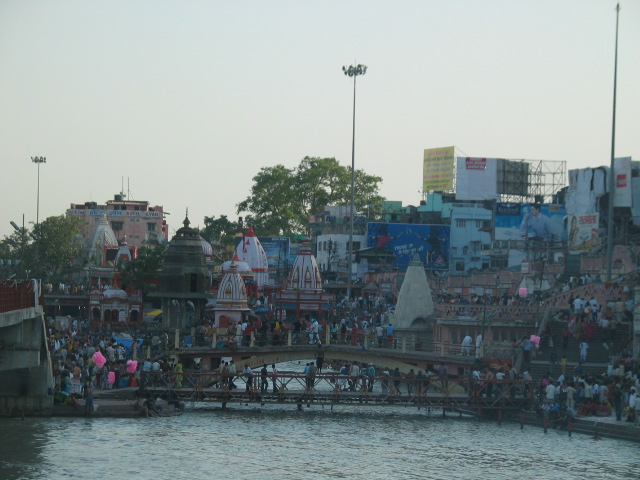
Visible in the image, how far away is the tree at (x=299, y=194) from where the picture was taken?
108875 mm

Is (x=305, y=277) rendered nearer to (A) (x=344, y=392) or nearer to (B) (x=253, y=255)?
(B) (x=253, y=255)

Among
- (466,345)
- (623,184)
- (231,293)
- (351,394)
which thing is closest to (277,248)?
(231,293)

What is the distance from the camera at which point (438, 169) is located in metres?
93.9

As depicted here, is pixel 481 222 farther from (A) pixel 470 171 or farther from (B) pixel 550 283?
(B) pixel 550 283

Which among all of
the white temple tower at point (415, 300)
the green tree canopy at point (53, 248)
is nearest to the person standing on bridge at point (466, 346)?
the white temple tower at point (415, 300)

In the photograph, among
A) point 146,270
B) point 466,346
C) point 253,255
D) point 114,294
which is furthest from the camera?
point 253,255

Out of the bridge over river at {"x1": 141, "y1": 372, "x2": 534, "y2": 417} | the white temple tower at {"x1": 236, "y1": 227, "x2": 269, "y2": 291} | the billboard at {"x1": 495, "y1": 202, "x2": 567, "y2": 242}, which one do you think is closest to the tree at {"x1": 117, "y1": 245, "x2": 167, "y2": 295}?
the white temple tower at {"x1": 236, "y1": 227, "x2": 269, "y2": 291}

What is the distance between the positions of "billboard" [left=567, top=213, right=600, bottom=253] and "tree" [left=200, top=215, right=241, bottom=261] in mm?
48259

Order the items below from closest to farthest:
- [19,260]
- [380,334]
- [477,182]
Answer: [380,334] < [477,182] < [19,260]

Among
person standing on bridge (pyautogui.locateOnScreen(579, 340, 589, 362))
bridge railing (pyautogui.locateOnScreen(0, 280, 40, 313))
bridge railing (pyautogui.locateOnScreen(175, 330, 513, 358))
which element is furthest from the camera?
bridge railing (pyautogui.locateOnScreen(175, 330, 513, 358))

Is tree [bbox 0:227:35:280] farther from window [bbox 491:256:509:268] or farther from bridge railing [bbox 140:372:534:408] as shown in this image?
bridge railing [bbox 140:372:534:408]

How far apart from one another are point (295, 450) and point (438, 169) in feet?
204

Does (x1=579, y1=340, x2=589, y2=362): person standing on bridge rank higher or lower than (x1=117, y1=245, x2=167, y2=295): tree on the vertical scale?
lower

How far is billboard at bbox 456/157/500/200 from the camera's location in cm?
8288
